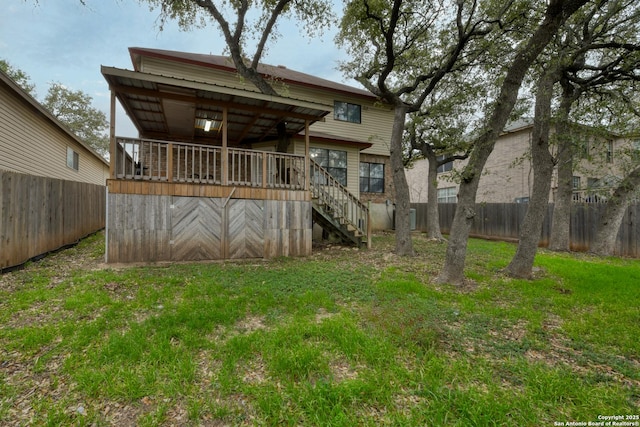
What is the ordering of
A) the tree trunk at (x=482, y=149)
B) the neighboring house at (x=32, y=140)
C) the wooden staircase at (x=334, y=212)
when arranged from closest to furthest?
the tree trunk at (x=482, y=149)
the neighboring house at (x=32, y=140)
the wooden staircase at (x=334, y=212)

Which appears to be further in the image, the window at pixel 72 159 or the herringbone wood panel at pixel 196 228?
the window at pixel 72 159

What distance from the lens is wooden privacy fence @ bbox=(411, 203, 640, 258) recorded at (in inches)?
402

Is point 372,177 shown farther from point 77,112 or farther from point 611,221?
point 77,112

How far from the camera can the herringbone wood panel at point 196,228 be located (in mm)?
7055

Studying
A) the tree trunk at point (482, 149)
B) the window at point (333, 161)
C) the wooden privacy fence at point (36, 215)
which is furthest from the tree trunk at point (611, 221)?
the wooden privacy fence at point (36, 215)

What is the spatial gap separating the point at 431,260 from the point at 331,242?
13.0ft

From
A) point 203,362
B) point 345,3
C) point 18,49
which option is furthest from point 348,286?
point 18,49

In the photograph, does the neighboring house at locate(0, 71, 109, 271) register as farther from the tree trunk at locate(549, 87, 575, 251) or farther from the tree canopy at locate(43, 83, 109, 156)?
the tree canopy at locate(43, 83, 109, 156)

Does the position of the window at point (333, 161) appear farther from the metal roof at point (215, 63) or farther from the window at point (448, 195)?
the window at point (448, 195)

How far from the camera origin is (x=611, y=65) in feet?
27.0

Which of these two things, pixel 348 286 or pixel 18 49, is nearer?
pixel 348 286

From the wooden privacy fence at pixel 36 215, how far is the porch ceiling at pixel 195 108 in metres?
2.76

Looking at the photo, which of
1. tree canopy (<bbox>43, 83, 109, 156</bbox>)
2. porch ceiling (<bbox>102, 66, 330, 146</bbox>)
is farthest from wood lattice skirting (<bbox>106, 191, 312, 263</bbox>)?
tree canopy (<bbox>43, 83, 109, 156</bbox>)

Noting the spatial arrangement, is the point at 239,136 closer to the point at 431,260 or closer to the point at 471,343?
the point at 431,260
